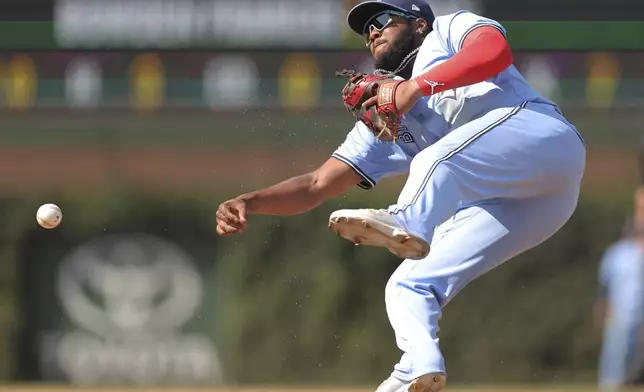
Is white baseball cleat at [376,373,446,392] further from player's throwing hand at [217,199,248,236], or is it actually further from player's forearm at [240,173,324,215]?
player's forearm at [240,173,324,215]

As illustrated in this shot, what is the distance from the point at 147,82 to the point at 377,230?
340 inches

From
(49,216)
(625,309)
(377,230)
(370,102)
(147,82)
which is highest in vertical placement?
(370,102)

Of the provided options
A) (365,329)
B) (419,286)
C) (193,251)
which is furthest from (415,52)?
(193,251)

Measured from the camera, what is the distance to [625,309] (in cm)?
798

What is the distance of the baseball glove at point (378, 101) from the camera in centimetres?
400

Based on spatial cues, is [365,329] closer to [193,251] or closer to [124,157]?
[193,251]

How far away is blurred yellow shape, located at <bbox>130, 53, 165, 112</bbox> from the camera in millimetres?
11852

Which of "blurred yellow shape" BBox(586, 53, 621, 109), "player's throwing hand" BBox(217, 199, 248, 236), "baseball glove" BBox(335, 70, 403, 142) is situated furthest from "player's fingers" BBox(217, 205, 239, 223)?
"blurred yellow shape" BBox(586, 53, 621, 109)

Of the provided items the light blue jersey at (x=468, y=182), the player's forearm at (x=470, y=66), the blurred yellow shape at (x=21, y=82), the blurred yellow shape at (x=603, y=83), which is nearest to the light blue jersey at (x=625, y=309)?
the blurred yellow shape at (x=603, y=83)

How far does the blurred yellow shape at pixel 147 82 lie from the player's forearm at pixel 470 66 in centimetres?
800

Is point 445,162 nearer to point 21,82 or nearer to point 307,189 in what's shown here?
point 307,189

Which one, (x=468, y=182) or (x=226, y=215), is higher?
(x=468, y=182)

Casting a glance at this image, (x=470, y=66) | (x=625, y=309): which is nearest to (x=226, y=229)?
(x=470, y=66)

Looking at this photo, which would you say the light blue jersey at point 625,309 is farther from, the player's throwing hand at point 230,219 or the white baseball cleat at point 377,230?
the white baseball cleat at point 377,230
